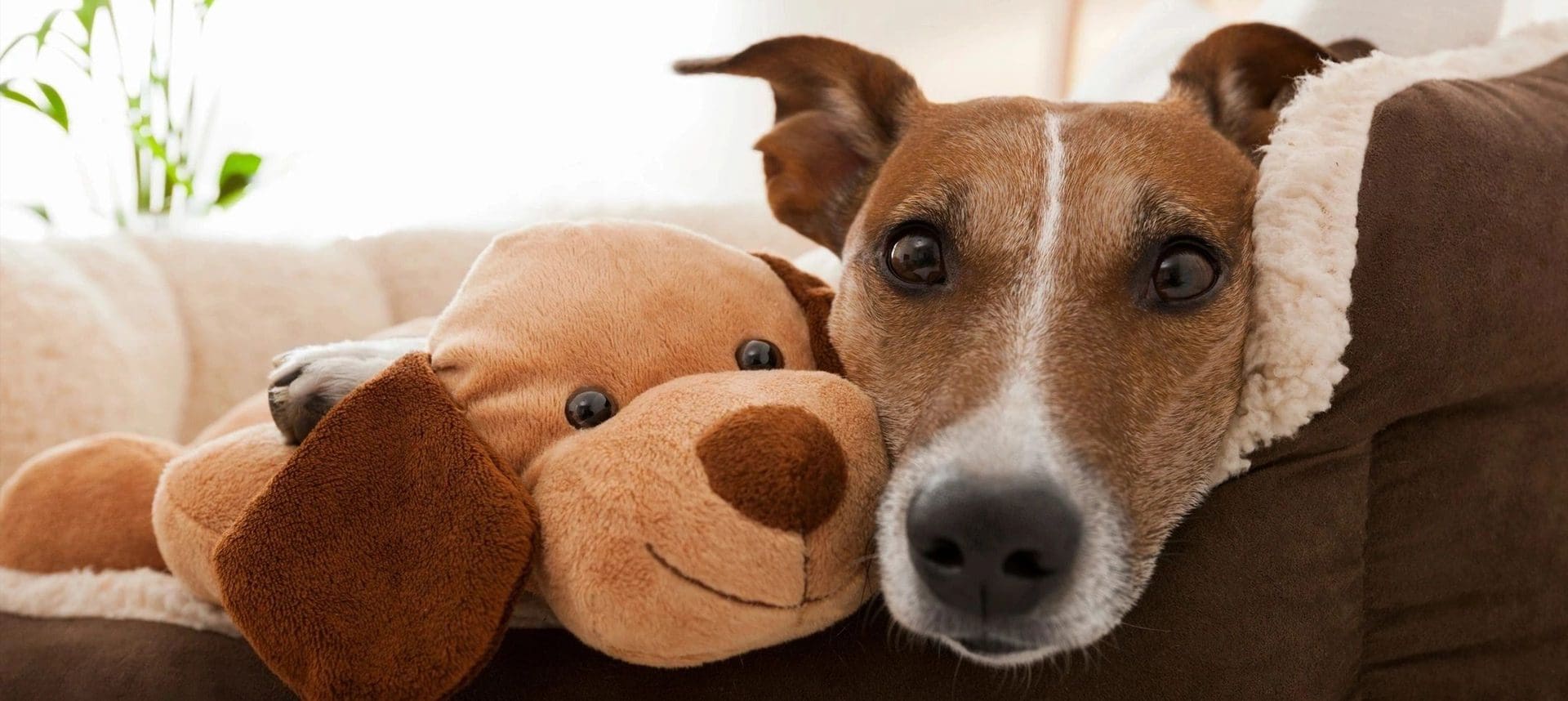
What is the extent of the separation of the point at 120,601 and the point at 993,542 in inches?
37.1

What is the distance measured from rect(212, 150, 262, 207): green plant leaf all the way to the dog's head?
2.87 metres

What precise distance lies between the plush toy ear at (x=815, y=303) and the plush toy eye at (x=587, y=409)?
12.3 inches

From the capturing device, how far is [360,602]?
0.85 m

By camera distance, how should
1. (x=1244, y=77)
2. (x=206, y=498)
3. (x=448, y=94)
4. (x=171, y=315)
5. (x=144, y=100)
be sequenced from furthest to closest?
(x=448, y=94), (x=144, y=100), (x=171, y=315), (x=1244, y=77), (x=206, y=498)

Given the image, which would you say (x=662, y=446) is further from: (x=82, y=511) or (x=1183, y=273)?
(x=82, y=511)

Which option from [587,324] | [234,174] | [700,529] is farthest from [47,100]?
[700,529]

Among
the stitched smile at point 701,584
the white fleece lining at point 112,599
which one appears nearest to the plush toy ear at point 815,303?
the stitched smile at point 701,584

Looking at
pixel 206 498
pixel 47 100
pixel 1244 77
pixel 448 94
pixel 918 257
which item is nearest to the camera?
pixel 206 498

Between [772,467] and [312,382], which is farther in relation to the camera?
[312,382]

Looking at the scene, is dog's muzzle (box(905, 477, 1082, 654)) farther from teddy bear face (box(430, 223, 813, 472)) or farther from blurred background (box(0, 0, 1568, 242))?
blurred background (box(0, 0, 1568, 242))

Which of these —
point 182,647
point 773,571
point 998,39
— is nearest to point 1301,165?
point 773,571

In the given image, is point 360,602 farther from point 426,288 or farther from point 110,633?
point 426,288

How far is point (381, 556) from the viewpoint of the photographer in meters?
0.86

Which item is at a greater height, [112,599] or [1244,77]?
[1244,77]
